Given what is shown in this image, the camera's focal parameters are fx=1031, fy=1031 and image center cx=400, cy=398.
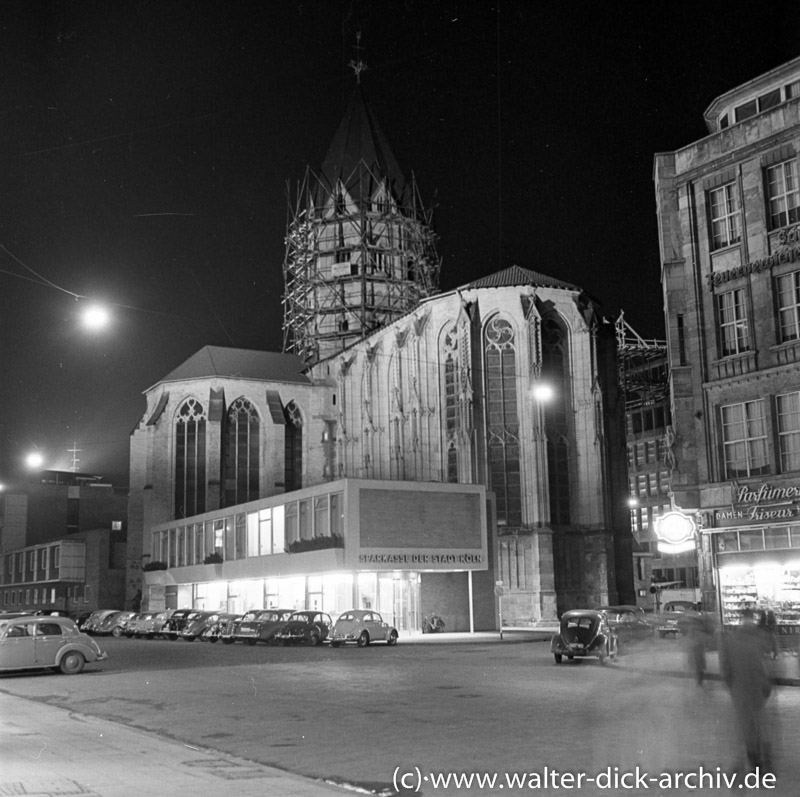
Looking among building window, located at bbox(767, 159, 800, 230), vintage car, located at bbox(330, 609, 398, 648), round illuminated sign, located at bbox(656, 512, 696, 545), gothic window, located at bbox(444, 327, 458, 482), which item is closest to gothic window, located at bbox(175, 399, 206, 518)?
gothic window, located at bbox(444, 327, 458, 482)

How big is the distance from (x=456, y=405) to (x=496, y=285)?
7184 mm

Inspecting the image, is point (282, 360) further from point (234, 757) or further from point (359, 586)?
point (234, 757)

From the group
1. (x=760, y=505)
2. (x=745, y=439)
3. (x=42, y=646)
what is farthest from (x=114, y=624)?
(x=760, y=505)

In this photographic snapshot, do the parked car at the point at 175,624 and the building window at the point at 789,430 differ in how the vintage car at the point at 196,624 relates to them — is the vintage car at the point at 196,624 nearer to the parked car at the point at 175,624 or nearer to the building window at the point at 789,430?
the parked car at the point at 175,624

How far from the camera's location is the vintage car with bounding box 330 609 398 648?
36469 mm

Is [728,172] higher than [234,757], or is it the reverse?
[728,172]

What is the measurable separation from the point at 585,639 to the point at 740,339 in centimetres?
1068

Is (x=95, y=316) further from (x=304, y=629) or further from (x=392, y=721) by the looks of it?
(x=304, y=629)

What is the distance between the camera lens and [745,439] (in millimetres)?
30328

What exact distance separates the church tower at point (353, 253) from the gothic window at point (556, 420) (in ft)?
74.1

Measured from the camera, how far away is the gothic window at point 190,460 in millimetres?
72812

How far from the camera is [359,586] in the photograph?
4422 centimetres

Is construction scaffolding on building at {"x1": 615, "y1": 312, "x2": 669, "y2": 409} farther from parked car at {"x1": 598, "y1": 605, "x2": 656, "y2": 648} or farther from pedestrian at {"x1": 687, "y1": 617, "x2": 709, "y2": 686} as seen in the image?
pedestrian at {"x1": 687, "y1": 617, "x2": 709, "y2": 686}

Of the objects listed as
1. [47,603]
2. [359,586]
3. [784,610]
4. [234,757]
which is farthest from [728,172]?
[47,603]
